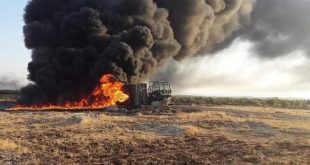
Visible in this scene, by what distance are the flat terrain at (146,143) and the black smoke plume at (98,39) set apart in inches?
804

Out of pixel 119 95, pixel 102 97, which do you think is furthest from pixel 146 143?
pixel 102 97

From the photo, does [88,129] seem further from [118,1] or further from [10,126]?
[118,1]

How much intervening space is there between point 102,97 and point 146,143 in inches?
1216

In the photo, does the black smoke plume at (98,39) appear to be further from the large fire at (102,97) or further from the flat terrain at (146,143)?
the flat terrain at (146,143)

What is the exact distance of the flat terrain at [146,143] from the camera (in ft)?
67.1

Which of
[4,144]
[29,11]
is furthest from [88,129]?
[29,11]

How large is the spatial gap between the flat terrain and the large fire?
17.3 m

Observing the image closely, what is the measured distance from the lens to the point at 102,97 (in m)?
55.3

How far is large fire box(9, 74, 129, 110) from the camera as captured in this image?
52781mm

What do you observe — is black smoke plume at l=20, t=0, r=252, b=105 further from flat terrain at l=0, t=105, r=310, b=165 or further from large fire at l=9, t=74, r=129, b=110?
flat terrain at l=0, t=105, r=310, b=165

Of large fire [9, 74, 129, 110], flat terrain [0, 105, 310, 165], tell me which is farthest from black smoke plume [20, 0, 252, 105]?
flat terrain [0, 105, 310, 165]

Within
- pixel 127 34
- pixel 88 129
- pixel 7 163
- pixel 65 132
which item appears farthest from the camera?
pixel 127 34

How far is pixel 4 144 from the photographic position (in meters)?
22.6

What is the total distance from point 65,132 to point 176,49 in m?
34.3
